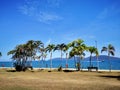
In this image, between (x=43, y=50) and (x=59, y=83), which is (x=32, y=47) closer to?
(x=43, y=50)

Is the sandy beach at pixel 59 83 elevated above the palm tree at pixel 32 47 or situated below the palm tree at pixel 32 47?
below

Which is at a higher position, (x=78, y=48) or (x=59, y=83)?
(x=78, y=48)

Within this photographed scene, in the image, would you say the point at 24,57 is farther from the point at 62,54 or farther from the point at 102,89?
the point at 102,89

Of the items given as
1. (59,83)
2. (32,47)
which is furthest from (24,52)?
(59,83)

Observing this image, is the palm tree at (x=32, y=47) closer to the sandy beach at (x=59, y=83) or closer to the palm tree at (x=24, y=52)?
the palm tree at (x=24, y=52)

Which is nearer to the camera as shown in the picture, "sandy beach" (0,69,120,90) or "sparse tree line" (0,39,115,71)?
"sandy beach" (0,69,120,90)

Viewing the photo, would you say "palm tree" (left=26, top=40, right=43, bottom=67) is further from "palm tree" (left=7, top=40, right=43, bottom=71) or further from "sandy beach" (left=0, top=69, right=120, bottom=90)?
"sandy beach" (left=0, top=69, right=120, bottom=90)

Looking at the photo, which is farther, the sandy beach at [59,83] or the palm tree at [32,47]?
the palm tree at [32,47]

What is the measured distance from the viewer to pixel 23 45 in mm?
64875

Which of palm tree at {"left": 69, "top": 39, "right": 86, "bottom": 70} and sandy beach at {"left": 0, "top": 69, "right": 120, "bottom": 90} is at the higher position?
palm tree at {"left": 69, "top": 39, "right": 86, "bottom": 70}

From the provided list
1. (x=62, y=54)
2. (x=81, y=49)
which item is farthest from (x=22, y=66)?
(x=81, y=49)

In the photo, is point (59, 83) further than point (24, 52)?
No

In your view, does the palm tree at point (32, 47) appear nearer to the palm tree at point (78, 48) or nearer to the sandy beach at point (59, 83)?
the palm tree at point (78, 48)

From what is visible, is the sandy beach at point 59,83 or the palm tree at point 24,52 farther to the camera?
the palm tree at point 24,52
